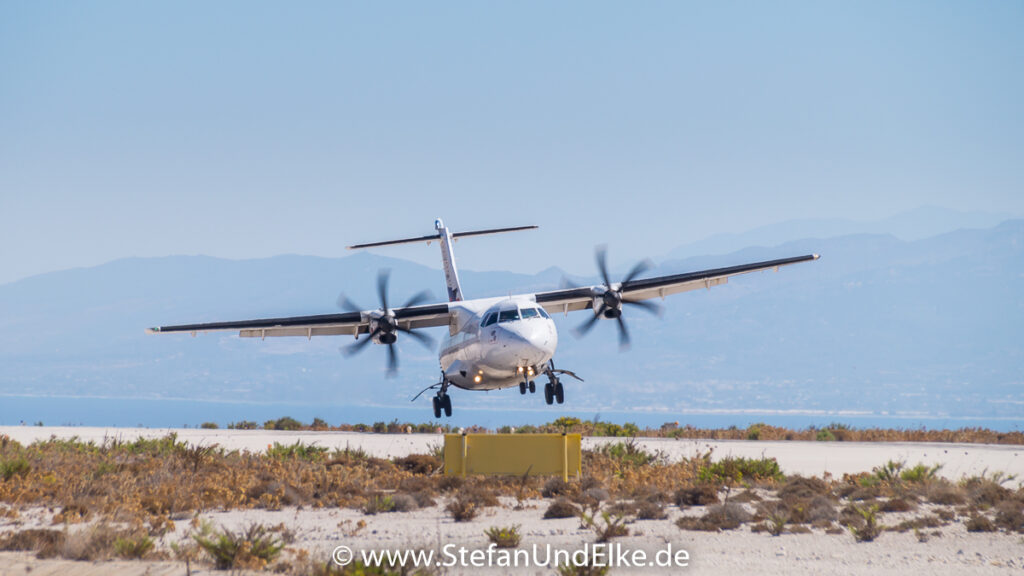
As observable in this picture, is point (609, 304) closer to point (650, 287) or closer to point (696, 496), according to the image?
point (650, 287)

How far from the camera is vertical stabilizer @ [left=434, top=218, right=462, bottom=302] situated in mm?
40656

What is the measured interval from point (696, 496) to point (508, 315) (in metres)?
12.9

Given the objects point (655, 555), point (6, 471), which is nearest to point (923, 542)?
point (655, 555)

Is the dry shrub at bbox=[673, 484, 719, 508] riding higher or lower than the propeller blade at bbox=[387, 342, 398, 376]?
lower

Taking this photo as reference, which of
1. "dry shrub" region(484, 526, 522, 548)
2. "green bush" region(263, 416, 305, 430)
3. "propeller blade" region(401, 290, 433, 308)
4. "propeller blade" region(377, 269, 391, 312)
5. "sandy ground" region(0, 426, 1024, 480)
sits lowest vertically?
"green bush" region(263, 416, 305, 430)

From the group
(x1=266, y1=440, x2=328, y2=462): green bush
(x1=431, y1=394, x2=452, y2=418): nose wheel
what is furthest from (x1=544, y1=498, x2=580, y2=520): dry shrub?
(x1=431, y1=394, x2=452, y2=418): nose wheel

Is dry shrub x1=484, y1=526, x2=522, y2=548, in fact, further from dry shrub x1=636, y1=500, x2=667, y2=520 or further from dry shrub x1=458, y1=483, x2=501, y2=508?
dry shrub x1=458, y1=483, x2=501, y2=508

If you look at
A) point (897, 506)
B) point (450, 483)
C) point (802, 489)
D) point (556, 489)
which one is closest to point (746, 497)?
point (802, 489)

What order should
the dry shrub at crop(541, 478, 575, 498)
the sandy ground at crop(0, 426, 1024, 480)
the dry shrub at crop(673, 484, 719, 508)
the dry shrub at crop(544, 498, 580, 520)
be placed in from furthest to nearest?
the sandy ground at crop(0, 426, 1024, 480), the dry shrub at crop(541, 478, 575, 498), the dry shrub at crop(673, 484, 719, 508), the dry shrub at crop(544, 498, 580, 520)

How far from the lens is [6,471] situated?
58.9 ft

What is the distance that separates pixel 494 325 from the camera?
93.6 feet

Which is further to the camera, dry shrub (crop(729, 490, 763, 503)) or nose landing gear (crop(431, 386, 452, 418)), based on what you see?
nose landing gear (crop(431, 386, 452, 418))

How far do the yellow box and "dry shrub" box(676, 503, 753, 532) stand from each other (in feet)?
14.6

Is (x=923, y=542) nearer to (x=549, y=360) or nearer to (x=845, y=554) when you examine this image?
(x=845, y=554)
